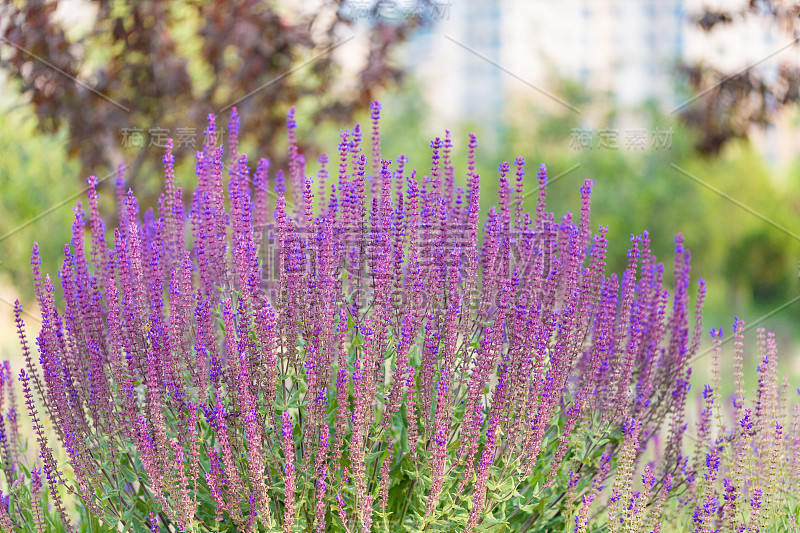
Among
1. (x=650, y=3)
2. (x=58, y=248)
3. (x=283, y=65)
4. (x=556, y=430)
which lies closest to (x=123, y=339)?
(x=556, y=430)

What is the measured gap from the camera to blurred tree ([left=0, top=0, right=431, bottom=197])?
7.03m

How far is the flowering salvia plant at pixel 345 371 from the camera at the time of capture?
2.67 m

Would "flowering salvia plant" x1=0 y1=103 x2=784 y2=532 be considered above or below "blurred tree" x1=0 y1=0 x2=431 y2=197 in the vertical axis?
below

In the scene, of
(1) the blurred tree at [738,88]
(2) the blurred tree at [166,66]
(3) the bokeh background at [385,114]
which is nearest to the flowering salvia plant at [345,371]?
(3) the bokeh background at [385,114]

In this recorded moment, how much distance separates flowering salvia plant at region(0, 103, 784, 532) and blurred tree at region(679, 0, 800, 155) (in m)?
5.17

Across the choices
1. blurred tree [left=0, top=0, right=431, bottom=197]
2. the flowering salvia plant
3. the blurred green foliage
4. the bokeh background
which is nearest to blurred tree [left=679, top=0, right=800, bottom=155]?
the bokeh background

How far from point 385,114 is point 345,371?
1637cm

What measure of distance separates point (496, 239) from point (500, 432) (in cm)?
67

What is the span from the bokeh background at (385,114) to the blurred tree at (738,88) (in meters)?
0.02

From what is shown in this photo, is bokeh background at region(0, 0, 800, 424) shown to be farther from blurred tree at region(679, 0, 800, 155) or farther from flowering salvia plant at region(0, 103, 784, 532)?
flowering salvia plant at region(0, 103, 784, 532)

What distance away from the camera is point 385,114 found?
18.6m

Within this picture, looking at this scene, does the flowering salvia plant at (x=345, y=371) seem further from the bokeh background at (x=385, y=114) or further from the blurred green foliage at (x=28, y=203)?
the blurred green foliage at (x=28, y=203)

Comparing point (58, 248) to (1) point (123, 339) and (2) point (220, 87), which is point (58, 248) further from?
(1) point (123, 339)

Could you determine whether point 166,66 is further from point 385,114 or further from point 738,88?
point 385,114
